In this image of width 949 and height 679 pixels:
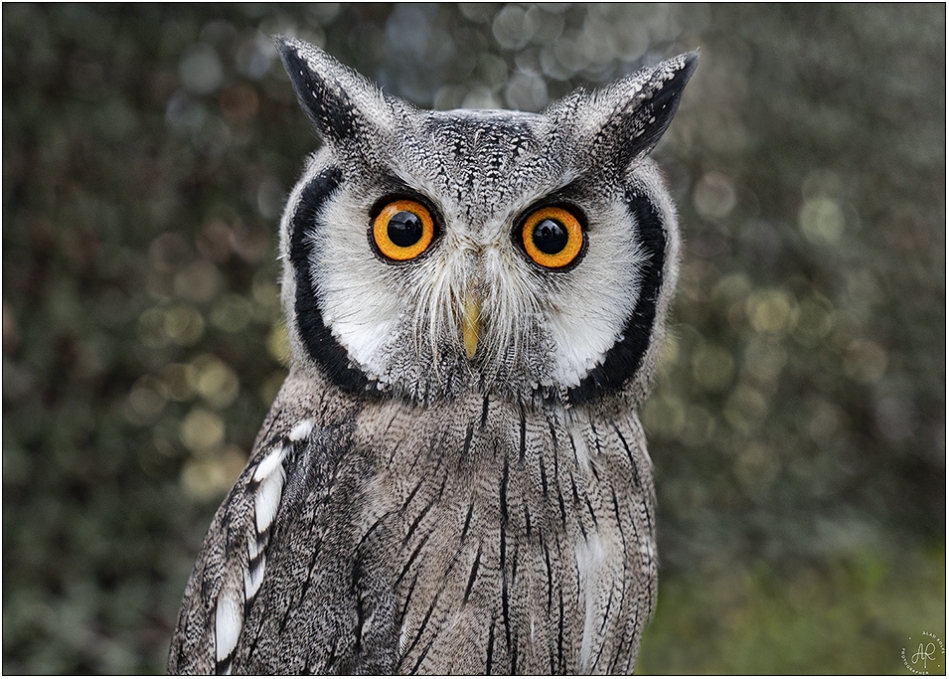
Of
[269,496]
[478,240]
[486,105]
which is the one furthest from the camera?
[486,105]

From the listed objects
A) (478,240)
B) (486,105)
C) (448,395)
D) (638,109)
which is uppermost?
(486,105)

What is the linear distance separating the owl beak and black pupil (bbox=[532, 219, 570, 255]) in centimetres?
10

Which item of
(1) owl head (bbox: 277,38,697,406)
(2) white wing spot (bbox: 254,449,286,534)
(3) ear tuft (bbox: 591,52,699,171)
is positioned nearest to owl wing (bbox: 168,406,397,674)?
(2) white wing spot (bbox: 254,449,286,534)

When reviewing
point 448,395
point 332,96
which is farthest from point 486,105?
point 448,395

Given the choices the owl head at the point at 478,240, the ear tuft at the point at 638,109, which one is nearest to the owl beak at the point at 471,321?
the owl head at the point at 478,240

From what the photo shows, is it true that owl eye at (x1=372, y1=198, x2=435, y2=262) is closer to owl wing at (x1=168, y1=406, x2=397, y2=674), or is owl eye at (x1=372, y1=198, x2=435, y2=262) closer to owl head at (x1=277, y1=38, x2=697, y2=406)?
owl head at (x1=277, y1=38, x2=697, y2=406)

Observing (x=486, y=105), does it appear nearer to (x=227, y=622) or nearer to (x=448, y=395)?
(x=448, y=395)

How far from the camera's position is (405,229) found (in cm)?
88

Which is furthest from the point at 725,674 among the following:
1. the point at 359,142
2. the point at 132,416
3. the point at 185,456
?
the point at 359,142

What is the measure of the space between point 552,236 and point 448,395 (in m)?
0.23

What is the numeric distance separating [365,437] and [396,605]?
21cm

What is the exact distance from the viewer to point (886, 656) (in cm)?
221

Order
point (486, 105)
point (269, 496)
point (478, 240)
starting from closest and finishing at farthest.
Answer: point (478, 240), point (269, 496), point (486, 105)

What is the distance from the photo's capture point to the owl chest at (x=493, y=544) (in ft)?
2.98
